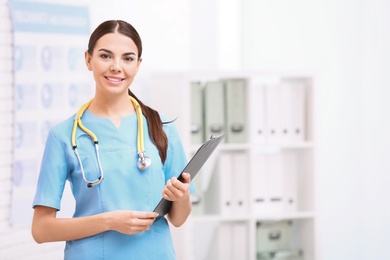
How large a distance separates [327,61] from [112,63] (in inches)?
124

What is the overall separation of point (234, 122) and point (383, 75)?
0.93 m

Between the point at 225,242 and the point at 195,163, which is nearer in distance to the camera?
the point at 195,163

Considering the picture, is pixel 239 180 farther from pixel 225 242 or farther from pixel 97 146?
pixel 97 146

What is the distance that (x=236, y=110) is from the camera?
4.04m

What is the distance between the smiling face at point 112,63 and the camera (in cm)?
165

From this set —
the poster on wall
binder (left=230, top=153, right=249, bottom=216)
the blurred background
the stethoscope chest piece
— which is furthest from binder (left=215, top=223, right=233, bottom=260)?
the stethoscope chest piece

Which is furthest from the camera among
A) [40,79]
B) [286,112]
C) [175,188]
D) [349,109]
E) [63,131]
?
[349,109]

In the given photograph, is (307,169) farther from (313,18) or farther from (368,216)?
(313,18)

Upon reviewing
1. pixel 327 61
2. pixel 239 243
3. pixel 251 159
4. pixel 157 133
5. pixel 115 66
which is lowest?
pixel 239 243

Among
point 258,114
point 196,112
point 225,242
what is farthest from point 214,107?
point 225,242

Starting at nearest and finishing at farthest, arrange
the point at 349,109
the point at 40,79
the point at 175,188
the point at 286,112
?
the point at 175,188 < the point at 40,79 < the point at 286,112 < the point at 349,109

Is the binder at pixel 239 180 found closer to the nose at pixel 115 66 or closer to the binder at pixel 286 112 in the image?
the binder at pixel 286 112

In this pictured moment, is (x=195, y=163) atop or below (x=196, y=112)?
below

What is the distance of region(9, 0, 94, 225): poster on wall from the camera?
3.53 m
